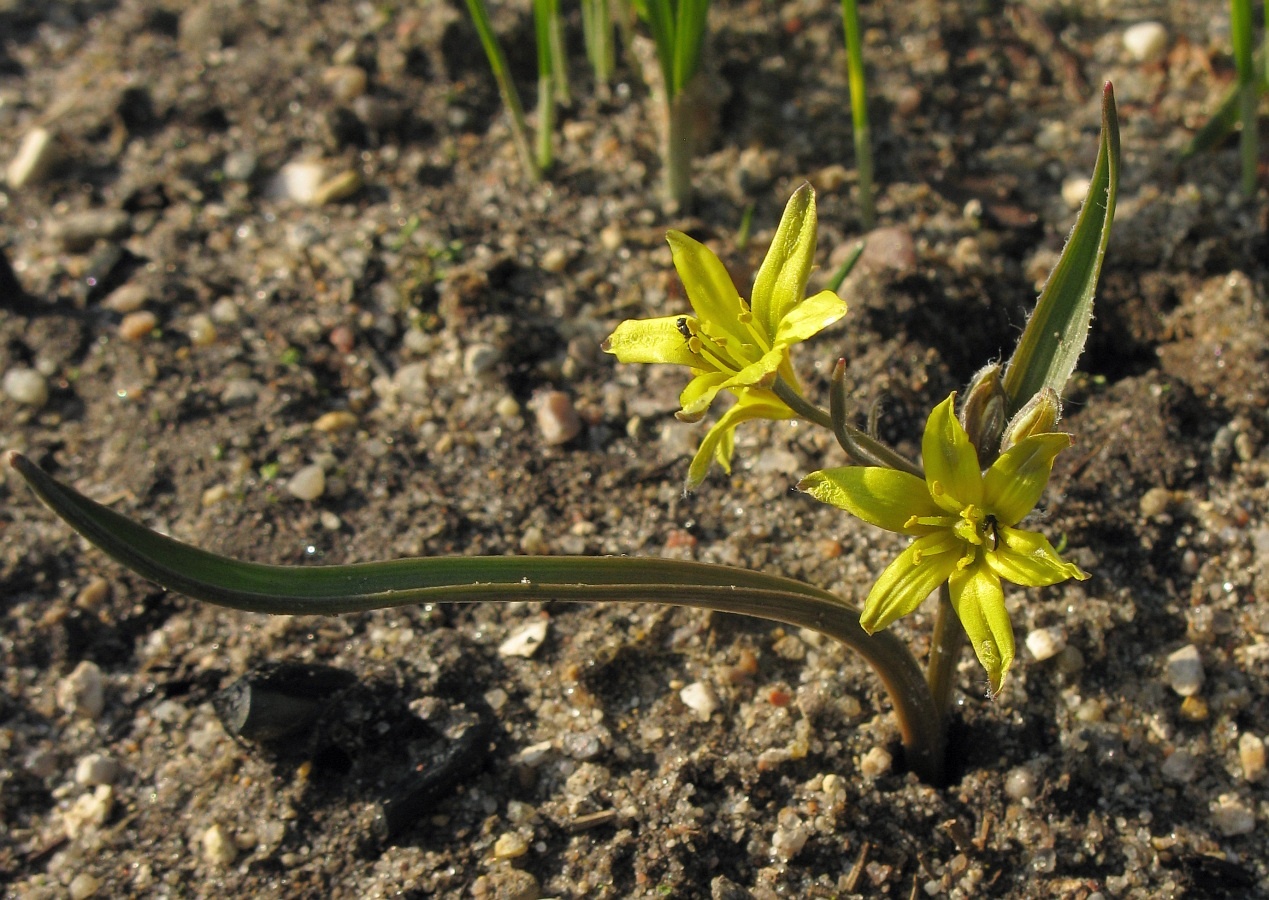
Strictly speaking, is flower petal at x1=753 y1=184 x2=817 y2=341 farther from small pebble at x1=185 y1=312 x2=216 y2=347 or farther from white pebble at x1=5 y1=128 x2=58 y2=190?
white pebble at x1=5 y1=128 x2=58 y2=190

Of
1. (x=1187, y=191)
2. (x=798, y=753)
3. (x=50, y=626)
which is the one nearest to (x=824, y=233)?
(x=1187, y=191)

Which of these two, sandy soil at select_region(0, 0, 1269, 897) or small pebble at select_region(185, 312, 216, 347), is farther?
small pebble at select_region(185, 312, 216, 347)

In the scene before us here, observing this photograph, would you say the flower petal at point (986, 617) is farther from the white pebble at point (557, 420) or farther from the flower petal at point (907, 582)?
the white pebble at point (557, 420)

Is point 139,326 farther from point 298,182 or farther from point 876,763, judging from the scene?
point 876,763

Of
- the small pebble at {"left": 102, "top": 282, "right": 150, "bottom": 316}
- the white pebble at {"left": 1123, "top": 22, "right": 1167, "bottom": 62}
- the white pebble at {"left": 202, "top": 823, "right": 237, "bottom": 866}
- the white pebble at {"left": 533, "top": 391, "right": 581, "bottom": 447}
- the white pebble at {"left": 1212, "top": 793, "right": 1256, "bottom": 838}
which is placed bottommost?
the white pebble at {"left": 202, "top": 823, "right": 237, "bottom": 866}

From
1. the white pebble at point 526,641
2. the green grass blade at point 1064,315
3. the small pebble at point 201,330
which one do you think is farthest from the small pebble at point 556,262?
the green grass blade at point 1064,315

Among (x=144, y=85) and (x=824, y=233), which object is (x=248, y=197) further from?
(x=824, y=233)

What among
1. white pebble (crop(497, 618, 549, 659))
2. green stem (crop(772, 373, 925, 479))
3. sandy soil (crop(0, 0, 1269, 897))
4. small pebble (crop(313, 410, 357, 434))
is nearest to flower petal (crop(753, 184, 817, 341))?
green stem (crop(772, 373, 925, 479))
